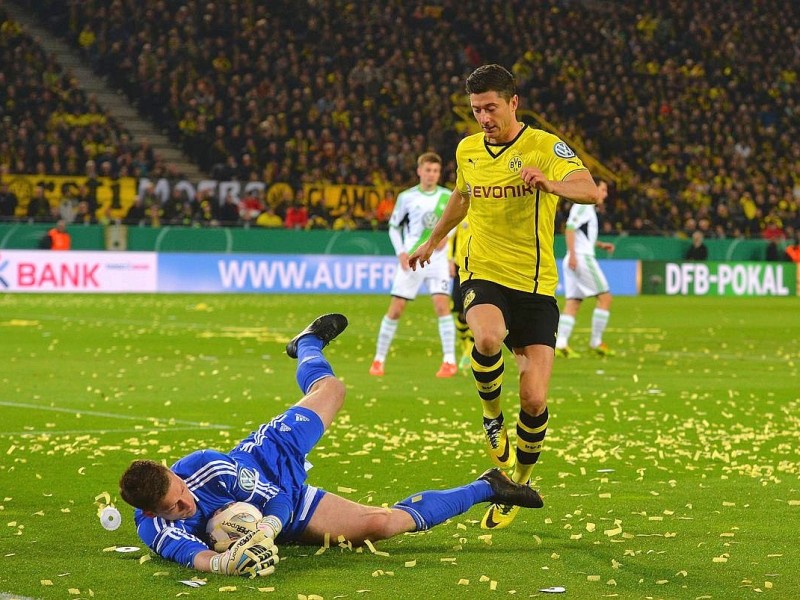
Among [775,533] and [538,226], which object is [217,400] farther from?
[775,533]

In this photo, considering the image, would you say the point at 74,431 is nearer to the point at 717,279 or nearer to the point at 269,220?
the point at 269,220

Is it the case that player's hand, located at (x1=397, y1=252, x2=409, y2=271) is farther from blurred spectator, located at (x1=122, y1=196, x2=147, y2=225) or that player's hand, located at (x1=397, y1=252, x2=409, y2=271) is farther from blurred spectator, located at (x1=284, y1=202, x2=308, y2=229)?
blurred spectator, located at (x1=284, y1=202, x2=308, y2=229)

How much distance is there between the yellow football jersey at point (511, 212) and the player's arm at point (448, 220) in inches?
6.0

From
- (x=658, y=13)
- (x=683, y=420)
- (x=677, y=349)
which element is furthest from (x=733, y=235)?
(x=683, y=420)

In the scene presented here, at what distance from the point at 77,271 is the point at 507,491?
24418 millimetres

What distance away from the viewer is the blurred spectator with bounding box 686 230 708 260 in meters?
35.5

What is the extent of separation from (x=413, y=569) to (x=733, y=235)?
34236 millimetres

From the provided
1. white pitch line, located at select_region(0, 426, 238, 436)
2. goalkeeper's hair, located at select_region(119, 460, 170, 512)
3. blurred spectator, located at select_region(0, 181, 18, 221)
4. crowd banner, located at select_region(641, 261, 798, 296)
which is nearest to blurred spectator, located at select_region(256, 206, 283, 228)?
blurred spectator, located at select_region(0, 181, 18, 221)

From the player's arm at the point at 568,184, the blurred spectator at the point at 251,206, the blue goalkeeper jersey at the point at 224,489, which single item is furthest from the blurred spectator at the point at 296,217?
the blue goalkeeper jersey at the point at 224,489

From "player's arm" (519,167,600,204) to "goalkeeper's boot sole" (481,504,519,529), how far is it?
151 centimetres

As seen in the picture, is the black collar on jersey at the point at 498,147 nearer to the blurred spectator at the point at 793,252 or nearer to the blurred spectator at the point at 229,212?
the blurred spectator at the point at 229,212

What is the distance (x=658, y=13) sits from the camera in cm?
4766

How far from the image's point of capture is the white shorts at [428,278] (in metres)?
15.0

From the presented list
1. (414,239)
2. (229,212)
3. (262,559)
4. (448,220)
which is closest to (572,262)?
(414,239)
